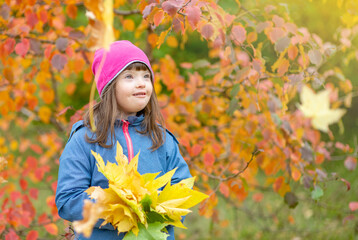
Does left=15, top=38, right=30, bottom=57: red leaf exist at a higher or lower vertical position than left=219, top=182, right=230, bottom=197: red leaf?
higher

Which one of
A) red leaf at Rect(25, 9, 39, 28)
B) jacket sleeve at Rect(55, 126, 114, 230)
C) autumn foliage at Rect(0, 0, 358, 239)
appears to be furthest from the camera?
red leaf at Rect(25, 9, 39, 28)

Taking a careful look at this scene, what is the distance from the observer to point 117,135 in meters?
1.61

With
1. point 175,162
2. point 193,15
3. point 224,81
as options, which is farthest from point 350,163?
point 193,15

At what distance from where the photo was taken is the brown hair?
5.17ft

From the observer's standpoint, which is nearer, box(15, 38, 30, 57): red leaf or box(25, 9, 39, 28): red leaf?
box(15, 38, 30, 57): red leaf

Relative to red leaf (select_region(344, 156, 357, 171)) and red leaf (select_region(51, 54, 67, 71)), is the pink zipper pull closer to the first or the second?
red leaf (select_region(51, 54, 67, 71))

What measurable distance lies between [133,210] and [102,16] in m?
0.72

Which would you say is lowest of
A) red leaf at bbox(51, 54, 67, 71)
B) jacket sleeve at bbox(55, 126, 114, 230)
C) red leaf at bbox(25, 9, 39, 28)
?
jacket sleeve at bbox(55, 126, 114, 230)

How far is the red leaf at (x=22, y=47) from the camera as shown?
2.09 meters

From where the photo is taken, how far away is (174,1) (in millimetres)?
1596

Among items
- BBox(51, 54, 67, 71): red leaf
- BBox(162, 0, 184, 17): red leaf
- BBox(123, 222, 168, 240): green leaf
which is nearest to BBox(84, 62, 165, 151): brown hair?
BBox(162, 0, 184, 17): red leaf

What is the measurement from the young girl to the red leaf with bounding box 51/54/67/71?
1.52ft

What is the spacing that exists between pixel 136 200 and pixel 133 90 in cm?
53

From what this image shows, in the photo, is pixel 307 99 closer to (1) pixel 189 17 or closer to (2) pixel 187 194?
(2) pixel 187 194
